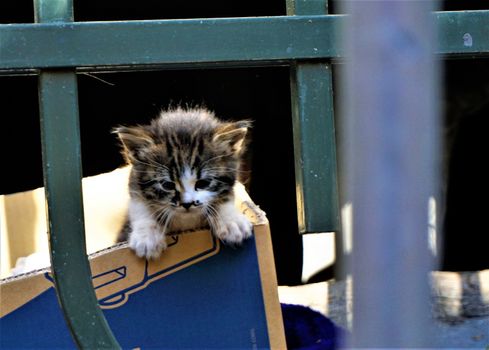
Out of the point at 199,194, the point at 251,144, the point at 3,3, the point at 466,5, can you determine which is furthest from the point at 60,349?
the point at 466,5

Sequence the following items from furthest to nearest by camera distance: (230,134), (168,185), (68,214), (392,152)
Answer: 1. (230,134)
2. (168,185)
3. (68,214)
4. (392,152)

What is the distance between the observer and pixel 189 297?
2.50 meters

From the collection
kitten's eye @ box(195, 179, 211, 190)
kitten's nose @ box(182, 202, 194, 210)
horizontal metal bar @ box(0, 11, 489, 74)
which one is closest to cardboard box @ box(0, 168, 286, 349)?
kitten's nose @ box(182, 202, 194, 210)

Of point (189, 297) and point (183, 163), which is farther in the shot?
point (183, 163)

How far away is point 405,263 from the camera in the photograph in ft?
2.29

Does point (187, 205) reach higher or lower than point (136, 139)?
lower

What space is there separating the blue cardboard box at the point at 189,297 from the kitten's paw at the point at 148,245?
0.02 metres

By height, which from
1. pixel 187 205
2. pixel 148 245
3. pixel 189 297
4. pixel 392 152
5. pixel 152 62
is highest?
pixel 152 62

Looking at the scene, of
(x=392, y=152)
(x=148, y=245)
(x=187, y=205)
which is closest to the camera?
(x=392, y=152)

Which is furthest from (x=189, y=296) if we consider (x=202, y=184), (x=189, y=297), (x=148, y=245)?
(x=202, y=184)

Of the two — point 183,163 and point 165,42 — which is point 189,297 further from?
point 165,42

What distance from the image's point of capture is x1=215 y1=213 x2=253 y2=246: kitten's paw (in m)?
2.45

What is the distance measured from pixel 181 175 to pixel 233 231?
364mm

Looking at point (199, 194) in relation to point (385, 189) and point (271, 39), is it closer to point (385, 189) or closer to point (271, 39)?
point (271, 39)
